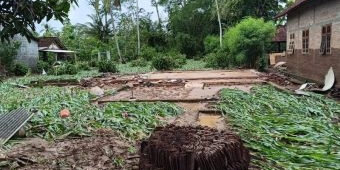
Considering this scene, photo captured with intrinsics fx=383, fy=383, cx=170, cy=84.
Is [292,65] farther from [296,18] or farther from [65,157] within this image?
[65,157]

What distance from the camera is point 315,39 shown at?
13.9m

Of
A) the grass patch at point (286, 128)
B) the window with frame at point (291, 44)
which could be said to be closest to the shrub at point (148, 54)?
the window with frame at point (291, 44)

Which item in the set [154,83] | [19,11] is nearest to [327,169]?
[19,11]

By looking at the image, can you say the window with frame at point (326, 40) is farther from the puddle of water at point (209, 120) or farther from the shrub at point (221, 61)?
the shrub at point (221, 61)

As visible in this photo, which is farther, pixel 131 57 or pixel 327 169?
pixel 131 57

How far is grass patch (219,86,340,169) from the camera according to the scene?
4.33 m

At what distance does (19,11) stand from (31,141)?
12.2ft

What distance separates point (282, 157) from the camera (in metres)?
4.39

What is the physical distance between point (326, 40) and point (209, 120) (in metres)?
7.30

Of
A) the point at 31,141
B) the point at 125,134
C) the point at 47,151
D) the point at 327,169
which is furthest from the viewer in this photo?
the point at 125,134

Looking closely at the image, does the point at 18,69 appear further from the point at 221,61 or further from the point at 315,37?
the point at 315,37

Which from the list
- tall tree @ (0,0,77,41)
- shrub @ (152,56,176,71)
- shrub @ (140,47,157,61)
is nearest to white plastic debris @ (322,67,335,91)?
tall tree @ (0,0,77,41)

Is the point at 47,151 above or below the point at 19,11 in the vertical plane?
below

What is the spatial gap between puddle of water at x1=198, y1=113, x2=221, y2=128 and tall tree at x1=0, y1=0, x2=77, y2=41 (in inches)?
187
